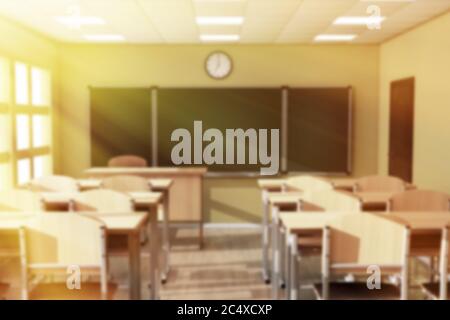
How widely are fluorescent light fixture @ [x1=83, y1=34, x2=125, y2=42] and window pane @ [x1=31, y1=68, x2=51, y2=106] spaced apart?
2.45 ft

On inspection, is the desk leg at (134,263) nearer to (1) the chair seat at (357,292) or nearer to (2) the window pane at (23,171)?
(1) the chair seat at (357,292)

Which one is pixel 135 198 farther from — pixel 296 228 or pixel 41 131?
pixel 41 131

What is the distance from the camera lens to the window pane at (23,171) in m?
5.87

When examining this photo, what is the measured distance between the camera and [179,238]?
21.0 feet

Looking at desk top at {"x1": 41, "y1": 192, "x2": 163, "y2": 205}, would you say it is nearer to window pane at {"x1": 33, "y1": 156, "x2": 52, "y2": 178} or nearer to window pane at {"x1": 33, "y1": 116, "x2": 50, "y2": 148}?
window pane at {"x1": 33, "y1": 156, "x2": 52, "y2": 178}

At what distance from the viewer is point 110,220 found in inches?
124

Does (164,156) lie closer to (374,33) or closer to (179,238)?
(179,238)

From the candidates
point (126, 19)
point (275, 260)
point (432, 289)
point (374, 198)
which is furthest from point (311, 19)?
point (432, 289)

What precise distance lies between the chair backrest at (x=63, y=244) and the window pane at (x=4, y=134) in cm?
319

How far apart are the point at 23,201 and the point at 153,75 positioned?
3804 mm

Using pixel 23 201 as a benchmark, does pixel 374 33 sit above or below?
above

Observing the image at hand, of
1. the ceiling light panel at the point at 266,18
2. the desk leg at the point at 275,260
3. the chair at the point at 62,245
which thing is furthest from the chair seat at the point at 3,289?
the ceiling light panel at the point at 266,18
